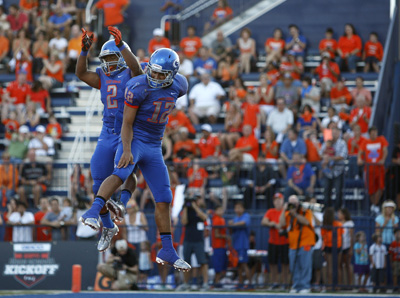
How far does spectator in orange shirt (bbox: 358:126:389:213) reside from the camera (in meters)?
15.9

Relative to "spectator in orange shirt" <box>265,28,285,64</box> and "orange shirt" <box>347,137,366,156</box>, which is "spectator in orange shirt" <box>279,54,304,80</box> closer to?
"spectator in orange shirt" <box>265,28,285,64</box>

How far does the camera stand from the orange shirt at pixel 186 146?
17.3 m

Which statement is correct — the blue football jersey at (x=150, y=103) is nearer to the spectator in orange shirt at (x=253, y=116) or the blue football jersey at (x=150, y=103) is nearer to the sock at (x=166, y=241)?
the sock at (x=166, y=241)

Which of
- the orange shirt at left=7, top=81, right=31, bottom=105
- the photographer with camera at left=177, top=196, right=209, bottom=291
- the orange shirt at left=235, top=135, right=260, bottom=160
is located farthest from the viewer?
the orange shirt at left=7, top=81, right=31, bottom=105

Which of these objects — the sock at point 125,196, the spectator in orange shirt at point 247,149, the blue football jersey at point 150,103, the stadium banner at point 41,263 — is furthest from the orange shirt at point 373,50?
the sock at point 125,196

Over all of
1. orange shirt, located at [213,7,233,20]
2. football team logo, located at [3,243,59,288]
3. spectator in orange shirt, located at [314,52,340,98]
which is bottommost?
football team logo, located at [3,243,59,288]

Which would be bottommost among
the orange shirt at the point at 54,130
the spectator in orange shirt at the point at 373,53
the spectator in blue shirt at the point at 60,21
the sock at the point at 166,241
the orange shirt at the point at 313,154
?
the sock at the point at 166,241

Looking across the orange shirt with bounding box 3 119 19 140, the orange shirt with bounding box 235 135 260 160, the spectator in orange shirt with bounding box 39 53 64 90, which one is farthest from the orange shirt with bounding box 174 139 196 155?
the spectator in orange shirt with bounding box 39 53 64 90

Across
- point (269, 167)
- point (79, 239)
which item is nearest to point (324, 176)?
point (269, 167)

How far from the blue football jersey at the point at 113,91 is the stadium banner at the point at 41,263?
6217 millimetres

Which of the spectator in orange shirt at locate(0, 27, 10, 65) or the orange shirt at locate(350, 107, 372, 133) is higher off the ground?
the spectator in orange shirt at locate(0, 27, 10, 65)

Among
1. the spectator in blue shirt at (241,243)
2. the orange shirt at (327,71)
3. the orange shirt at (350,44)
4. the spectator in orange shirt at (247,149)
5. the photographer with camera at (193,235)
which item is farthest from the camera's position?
the orange shirt at (350,44)

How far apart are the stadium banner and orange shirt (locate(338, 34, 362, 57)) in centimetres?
828

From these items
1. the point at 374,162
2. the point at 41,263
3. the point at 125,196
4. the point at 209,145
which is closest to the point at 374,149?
the point at 374,162
